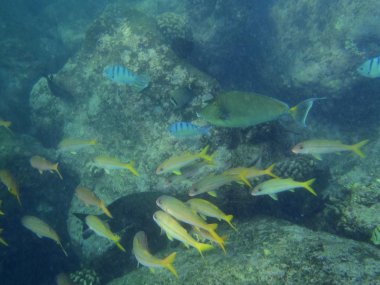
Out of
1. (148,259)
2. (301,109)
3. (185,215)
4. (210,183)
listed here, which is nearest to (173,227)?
(185,215)

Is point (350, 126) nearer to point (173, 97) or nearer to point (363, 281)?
point (173, 97)

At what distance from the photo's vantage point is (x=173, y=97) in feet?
22.0

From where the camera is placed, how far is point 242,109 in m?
4.12

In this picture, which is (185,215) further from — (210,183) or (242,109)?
(242,109)

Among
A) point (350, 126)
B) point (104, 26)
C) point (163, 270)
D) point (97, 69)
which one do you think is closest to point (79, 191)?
point (163, 270)

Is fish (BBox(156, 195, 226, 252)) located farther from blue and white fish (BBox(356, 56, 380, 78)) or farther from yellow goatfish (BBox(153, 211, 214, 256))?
blue and white fish (BBox(356, 56, 380, 78))

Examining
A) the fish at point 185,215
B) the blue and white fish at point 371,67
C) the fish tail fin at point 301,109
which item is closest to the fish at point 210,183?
the fish at point 185,215

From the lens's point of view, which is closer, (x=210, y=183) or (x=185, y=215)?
(x=185, y=215)

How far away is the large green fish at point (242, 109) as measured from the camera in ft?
13.4

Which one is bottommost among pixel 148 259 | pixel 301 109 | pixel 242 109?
pixel 148 259

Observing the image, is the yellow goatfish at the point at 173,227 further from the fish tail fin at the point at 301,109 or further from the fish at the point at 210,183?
the fish tail fin at the point at 301,109

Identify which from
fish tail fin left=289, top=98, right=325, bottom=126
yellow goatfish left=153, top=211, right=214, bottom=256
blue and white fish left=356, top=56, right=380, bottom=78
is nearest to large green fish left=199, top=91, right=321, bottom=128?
fish tail fin left=289, top=98, right=325, bottom=126

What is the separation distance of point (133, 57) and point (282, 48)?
258 inches

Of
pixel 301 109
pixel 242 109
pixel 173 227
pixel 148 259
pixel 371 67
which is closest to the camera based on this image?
pixel 173 227
